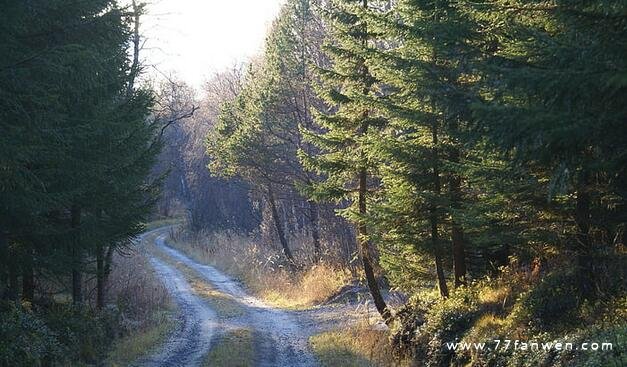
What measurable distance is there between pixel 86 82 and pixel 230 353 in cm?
731

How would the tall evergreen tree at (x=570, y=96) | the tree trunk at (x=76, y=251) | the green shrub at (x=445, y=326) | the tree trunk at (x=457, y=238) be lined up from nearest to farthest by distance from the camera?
the tall evergreen tree at (x=570, y=96)
the green shrub at (x=445, y=326)
the tree trunk at (x=76, y=251)
the tree trunk at (x=457, y=238)

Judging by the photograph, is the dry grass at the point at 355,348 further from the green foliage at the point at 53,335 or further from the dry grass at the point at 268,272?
the dry grass at the point at 268,272

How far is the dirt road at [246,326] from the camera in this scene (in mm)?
14039

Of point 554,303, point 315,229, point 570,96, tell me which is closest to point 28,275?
point 554,303

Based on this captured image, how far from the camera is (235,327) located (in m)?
18.1

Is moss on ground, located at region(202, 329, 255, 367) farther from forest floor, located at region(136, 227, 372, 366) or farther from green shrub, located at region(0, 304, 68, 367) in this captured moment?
green shrub, located at region(0, 304, 68, 367)

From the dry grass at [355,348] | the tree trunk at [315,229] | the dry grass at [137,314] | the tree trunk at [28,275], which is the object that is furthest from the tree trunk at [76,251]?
the tree trunk at [315,229]

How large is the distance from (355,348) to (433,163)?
5.57m

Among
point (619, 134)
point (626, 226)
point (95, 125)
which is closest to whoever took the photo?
point (619, 134)

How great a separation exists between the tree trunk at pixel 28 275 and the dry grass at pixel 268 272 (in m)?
11.5

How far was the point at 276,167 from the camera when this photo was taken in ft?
92.5

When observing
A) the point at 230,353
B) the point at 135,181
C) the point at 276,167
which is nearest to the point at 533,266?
the point at 230,353

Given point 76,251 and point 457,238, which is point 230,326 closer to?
point 76,251

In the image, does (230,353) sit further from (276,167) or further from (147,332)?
(276,167)
